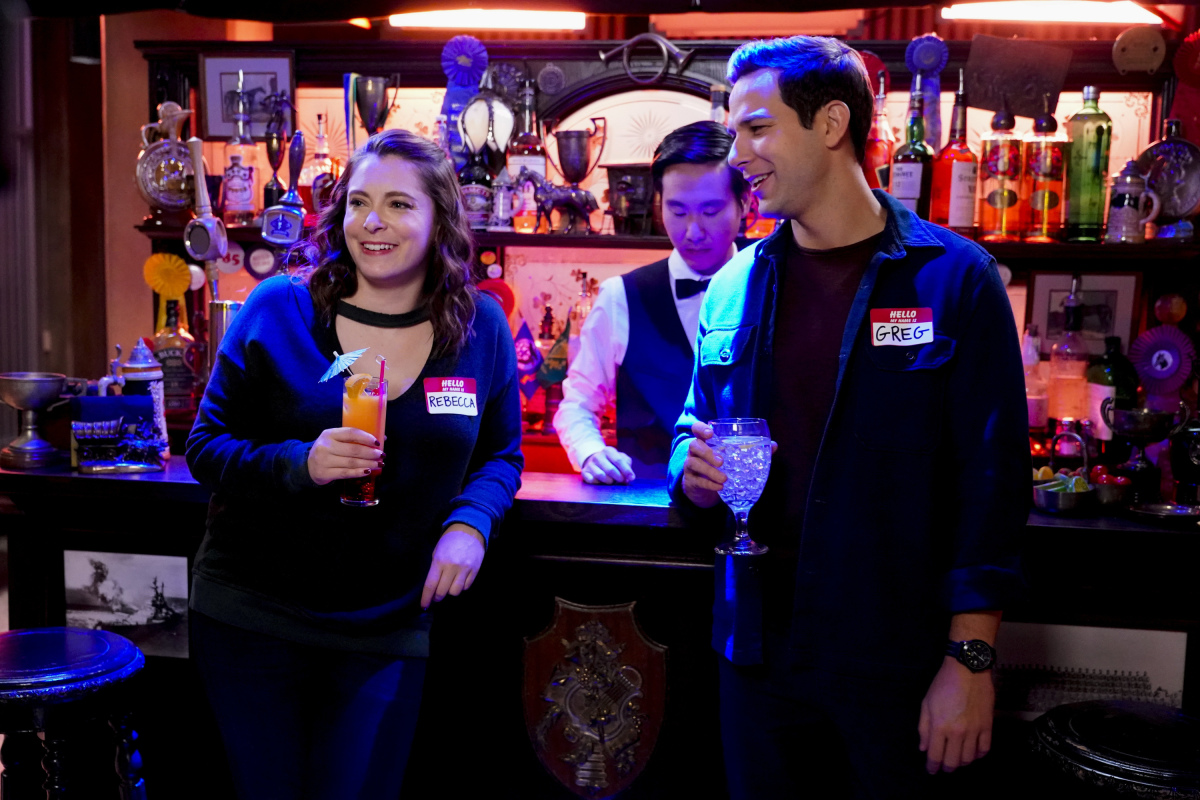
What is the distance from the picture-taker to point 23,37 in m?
5.46

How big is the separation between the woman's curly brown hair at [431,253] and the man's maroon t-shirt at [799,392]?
63cm

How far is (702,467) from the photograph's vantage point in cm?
179

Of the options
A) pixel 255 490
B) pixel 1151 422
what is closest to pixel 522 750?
pixel 255 490

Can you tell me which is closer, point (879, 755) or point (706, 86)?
point (879, 755)

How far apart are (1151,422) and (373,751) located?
208 cm

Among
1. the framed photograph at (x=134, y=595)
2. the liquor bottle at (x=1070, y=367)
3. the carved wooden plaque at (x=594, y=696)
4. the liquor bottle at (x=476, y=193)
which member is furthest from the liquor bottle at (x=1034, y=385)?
A: the framed photograph at (x=134, y=595)

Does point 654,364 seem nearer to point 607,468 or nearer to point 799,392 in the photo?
point 607,468

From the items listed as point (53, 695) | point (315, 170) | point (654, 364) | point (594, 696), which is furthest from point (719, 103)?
point (53, 695)

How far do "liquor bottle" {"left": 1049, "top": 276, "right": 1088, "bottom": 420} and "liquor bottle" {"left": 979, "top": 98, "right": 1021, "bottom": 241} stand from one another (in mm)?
469

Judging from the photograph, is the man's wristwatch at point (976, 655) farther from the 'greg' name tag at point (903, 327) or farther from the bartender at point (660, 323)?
the bartender at point (660, 323)

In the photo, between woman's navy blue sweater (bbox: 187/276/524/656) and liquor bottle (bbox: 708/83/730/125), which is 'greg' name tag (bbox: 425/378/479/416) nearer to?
woman's navy blue sweater (bbox: 187/276/524/656)

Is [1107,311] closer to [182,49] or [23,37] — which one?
[182,49]

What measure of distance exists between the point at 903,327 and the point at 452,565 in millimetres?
893

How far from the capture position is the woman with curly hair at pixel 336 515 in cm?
186
